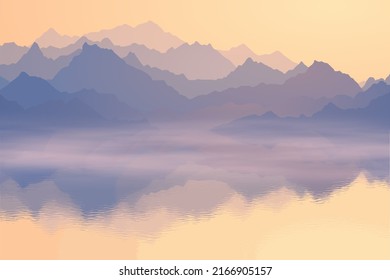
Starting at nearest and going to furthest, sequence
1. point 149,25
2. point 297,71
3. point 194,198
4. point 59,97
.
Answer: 1. point 194,198
2. point 149,25
3. point 297,71
4. point 59,97

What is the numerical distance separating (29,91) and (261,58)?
6.61 meters

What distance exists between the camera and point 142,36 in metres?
16.3

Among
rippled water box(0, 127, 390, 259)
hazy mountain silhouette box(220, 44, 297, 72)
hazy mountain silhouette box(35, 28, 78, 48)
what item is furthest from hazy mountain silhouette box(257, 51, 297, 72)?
hazy mountain silhouette box(35, 28, 78, 48)

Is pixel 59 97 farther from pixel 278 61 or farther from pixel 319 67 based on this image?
pixel 319 67

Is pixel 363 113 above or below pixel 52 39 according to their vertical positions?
below

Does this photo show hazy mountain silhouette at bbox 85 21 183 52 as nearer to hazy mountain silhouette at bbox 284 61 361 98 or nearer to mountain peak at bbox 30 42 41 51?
mountain peak at bbox 30 42 41 51

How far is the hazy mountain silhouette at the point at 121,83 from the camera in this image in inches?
660

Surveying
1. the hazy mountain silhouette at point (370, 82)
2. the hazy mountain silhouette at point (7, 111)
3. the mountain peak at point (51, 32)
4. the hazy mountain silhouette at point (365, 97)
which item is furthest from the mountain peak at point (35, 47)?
the hazy mountain silhouette at point (370, 82)

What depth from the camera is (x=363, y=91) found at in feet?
55.9

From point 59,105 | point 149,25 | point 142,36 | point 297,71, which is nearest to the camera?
point 149,25

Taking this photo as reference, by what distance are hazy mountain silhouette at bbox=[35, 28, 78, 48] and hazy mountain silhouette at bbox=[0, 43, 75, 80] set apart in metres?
0.21

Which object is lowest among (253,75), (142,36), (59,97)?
(253,75)

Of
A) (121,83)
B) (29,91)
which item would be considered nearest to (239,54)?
(121,83)

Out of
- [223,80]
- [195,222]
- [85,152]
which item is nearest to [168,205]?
[195,222]
